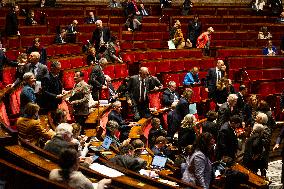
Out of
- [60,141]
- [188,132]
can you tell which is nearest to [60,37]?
[188,132]

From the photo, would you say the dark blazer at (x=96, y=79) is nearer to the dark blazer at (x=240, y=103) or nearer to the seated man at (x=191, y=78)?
the seated man at (x=191, y=78)

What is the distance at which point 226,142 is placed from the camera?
17.7 ft

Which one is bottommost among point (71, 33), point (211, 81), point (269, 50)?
point (211, 81)

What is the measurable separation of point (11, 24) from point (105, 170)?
5.61 m

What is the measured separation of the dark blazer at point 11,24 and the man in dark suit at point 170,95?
309 cm

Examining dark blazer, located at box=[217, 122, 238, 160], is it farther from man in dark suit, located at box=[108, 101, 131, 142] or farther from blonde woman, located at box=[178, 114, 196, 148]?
man in dark suit, located at box=[108, 101, 131, 142]

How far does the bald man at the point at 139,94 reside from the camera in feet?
22.5

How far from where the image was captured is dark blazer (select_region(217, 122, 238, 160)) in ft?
17.7

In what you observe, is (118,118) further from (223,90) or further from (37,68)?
(223,90)

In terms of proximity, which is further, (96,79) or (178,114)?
(96,79)

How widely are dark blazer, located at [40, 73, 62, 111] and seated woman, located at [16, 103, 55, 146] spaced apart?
1433 mm

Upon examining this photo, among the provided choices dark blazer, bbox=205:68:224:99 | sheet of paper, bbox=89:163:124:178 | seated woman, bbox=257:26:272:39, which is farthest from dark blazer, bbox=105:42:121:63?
sheet of paper, bbox=89:163:124:178

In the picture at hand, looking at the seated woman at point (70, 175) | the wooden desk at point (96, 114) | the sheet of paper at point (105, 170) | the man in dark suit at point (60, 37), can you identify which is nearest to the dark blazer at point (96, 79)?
the wooden desk at point (96, 114)

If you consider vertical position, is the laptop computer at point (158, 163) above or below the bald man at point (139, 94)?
below
